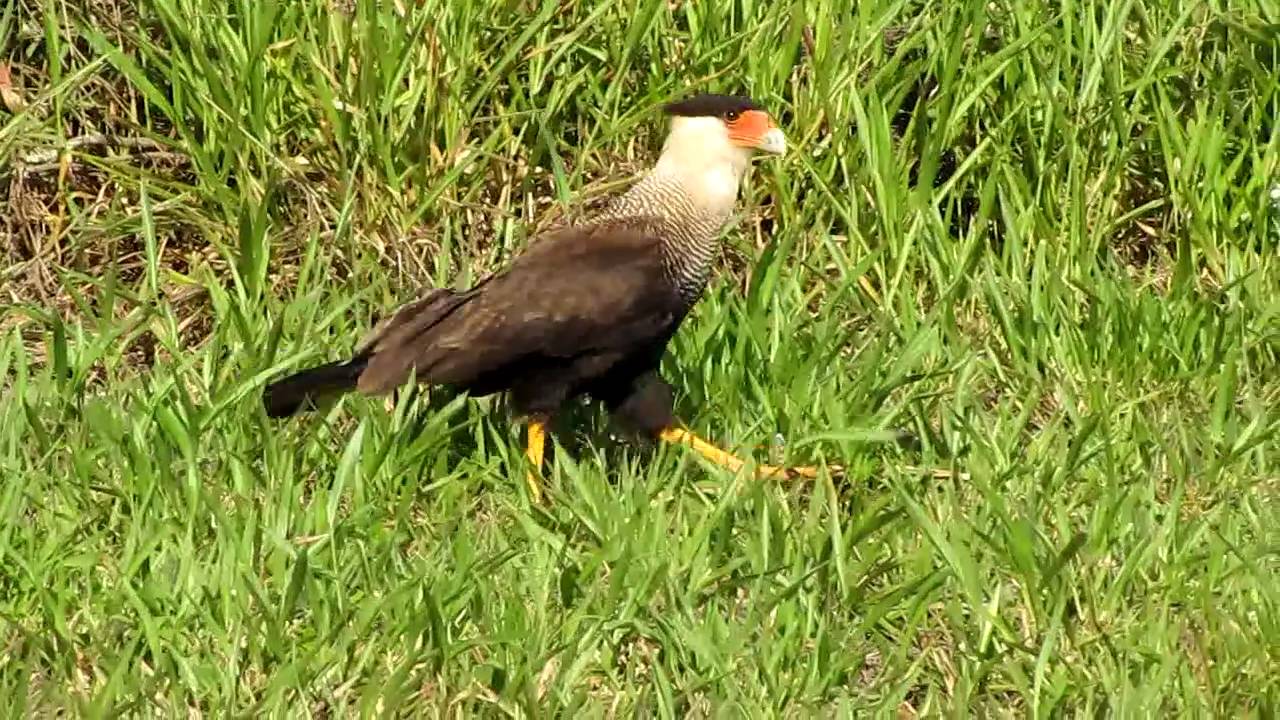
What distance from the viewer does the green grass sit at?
393cm

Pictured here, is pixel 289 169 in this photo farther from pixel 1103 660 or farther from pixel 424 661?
pixel 1103 660

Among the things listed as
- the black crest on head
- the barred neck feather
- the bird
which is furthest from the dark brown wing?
the black crest on head

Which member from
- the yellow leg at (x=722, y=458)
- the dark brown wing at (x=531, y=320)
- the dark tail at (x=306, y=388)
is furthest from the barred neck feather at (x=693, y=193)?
the dark tail at (x=306, y=388)

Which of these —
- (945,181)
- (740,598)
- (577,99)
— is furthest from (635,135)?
(740,598)

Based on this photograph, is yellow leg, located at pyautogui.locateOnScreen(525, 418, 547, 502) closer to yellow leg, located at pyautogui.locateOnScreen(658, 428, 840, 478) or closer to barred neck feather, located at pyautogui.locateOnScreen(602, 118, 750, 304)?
yellow leg, located at pyautogui.locateOnScreen(658, 428, 840, 478)

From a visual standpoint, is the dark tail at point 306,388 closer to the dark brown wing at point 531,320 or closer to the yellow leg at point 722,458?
the dark brown wing at point 531,320

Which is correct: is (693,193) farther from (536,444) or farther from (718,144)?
(536,444)

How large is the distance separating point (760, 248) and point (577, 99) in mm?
617

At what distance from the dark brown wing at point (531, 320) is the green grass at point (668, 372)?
0.43 ft

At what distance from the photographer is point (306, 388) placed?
470 centimetres

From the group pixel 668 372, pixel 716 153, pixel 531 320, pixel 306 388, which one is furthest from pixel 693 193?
pixel 306 388

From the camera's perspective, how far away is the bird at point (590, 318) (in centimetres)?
479

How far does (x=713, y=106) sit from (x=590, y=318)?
2.31ft

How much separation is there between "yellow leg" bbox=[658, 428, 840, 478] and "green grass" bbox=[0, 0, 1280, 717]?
0.05 m
